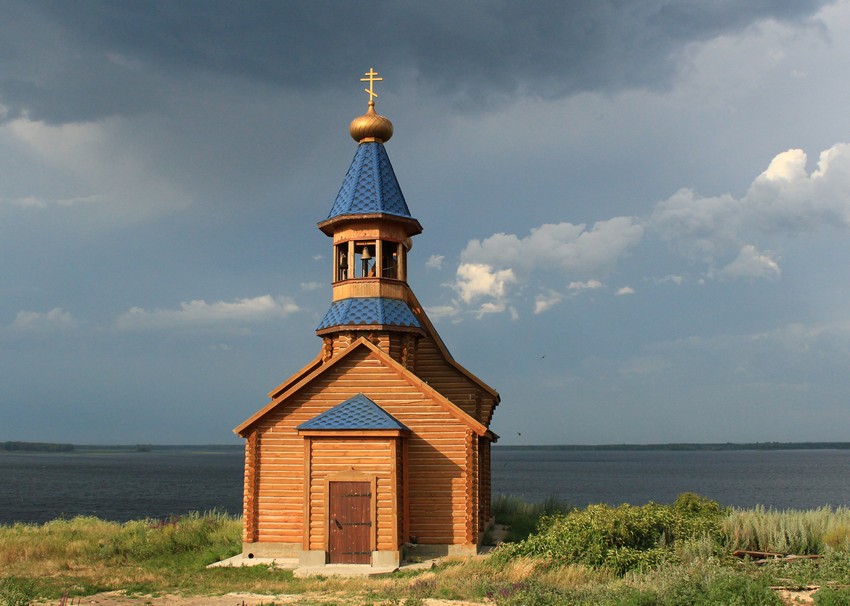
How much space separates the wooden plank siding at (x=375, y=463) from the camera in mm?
18812

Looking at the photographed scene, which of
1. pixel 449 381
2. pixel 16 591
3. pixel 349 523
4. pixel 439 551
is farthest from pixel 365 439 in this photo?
pixel 16 591

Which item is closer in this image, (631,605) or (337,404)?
(631,605)

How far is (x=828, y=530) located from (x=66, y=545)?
19.5 m

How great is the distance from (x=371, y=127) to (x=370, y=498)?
11.5m

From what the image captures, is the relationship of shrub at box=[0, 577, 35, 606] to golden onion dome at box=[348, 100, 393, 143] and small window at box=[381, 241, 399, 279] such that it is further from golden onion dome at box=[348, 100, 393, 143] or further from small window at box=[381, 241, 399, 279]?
golden onion dome at box=[348, 100, 393, 143]

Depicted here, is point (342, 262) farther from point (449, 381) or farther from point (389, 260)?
point (449, 381)

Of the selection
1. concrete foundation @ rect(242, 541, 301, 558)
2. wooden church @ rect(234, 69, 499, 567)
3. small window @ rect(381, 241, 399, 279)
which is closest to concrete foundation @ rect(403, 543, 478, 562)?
wooden church @ rect(234, 69, 499, 567)

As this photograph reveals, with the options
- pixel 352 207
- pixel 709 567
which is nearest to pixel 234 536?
pixel 352 207

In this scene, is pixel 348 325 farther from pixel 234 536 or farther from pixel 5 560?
pixel 5 560

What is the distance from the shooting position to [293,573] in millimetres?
17688

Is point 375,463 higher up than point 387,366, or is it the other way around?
point 387,366

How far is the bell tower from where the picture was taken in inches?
865

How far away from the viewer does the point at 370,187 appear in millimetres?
23250

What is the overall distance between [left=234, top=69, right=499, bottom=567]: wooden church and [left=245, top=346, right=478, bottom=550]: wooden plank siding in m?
0.03
